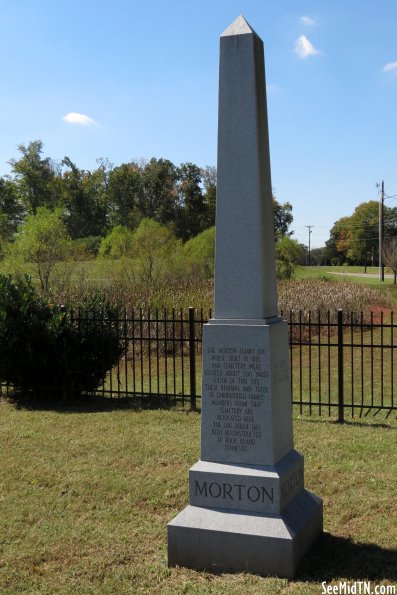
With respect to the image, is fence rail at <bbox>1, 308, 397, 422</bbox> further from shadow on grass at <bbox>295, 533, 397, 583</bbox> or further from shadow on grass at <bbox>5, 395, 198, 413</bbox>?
shadow on grass at <bbox>295, 533, 397, 583</bbox>

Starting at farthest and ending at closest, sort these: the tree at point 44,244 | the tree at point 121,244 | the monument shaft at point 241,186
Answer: the tree at point 121,244, the tree at point 44,244, the monument shaft at point 241,186

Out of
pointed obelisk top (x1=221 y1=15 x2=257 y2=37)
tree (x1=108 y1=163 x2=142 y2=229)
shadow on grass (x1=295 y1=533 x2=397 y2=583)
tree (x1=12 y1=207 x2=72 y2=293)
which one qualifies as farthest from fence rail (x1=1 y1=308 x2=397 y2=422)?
tree (x1=108 y1=163 x2=142 y2=229)

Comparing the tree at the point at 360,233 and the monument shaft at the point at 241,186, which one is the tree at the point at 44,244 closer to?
the monument shaft at the point at 241,186

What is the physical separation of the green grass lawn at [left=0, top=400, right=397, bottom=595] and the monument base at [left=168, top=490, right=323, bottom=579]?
92 mm

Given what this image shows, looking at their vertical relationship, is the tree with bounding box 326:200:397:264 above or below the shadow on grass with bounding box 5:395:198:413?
above

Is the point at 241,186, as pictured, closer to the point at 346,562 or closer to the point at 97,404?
the point at 346,562

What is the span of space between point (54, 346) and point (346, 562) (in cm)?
660

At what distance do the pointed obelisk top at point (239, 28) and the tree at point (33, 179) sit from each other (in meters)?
54.0

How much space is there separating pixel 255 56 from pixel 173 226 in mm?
45445

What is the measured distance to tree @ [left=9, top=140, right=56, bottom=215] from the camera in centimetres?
5666

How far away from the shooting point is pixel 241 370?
442cm

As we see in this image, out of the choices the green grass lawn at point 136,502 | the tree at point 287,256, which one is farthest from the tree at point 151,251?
the green grass lawn at point 136,502

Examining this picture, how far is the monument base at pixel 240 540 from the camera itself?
4066 mm

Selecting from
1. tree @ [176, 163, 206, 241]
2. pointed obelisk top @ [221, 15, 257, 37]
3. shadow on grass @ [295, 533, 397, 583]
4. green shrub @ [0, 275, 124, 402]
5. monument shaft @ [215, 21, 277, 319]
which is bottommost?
shadow on grass @ [295, 533, 397, 583]
